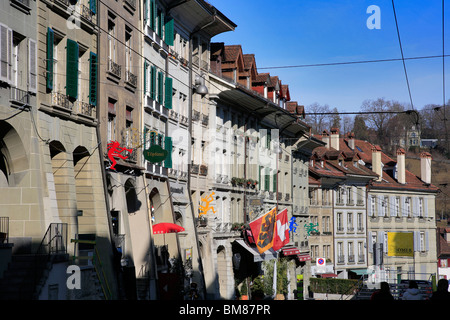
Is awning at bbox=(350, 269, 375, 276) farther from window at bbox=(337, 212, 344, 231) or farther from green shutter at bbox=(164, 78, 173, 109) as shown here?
green shutter at bbox=(164, 78, 173, 109)

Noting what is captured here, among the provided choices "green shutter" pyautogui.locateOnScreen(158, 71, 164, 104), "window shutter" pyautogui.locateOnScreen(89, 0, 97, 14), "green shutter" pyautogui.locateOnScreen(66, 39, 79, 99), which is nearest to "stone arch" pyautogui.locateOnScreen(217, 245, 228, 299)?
"green shutter" pyautogui.locateOnScreen(158, 71, 164, 104)

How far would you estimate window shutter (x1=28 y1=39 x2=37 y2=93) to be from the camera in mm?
21172

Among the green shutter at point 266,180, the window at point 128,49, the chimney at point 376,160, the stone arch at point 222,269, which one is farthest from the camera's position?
the chimney at point 376,160

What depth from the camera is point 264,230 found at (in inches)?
1766

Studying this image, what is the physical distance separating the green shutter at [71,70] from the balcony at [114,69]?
4.34 m

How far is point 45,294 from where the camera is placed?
63.9 feet

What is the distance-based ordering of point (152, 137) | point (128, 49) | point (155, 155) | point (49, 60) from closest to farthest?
point (49, 60), point (155, 155), point (128, 49), point (152, 137)

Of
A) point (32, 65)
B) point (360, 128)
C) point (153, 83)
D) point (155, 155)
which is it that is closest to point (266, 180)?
point (153, 83)

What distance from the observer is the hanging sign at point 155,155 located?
28078 millimetres

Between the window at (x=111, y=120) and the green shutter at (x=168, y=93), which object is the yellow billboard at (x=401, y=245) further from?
the window at (x=111, y=120)

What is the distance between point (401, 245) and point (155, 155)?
2563 centimetres

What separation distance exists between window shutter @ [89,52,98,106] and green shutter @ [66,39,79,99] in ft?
6.09

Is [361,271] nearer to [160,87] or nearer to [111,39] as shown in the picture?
[160,87]

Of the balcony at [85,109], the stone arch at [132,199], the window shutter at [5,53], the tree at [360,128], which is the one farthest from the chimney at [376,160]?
the window shutter at [5,53]
